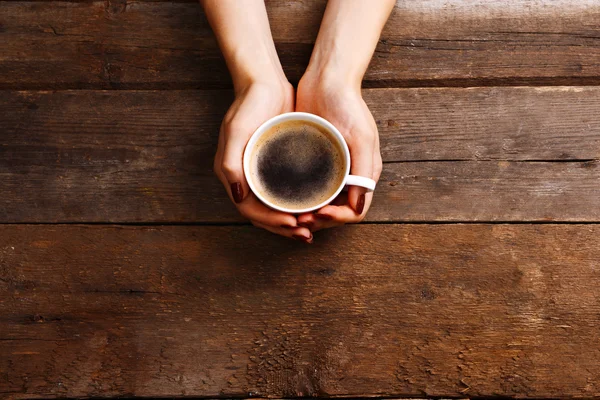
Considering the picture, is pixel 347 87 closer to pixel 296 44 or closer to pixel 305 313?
pixel 296 44

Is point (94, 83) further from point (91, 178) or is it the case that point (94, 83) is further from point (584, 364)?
point (584, 364)

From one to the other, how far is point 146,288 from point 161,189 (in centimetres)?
24

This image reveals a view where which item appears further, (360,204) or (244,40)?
(244,40)

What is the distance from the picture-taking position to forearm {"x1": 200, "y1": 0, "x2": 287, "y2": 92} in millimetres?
1151

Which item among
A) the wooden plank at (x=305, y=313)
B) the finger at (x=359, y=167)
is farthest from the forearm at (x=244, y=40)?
the wooden plank at (x=305, y=313)

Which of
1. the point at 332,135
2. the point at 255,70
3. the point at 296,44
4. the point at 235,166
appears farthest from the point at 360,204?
the point at 296,44

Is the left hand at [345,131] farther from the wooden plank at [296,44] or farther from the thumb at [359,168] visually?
the wooden plank at [296,44]

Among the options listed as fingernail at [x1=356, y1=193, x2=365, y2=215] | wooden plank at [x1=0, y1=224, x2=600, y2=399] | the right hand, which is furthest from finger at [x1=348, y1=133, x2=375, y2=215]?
wooden plank at [x1=0, y1=224, x2=600, y2=399]

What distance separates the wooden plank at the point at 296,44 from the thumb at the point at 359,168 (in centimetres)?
32

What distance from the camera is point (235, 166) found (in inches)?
38.8

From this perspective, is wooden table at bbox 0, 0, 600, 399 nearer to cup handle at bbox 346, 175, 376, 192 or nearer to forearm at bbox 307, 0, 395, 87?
forearm at bbox 307, 0, 395, 87

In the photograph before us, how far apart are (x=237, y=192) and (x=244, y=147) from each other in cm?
9

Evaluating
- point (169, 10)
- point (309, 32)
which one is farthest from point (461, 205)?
point (169, 10)

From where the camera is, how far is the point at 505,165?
48.8 inches
